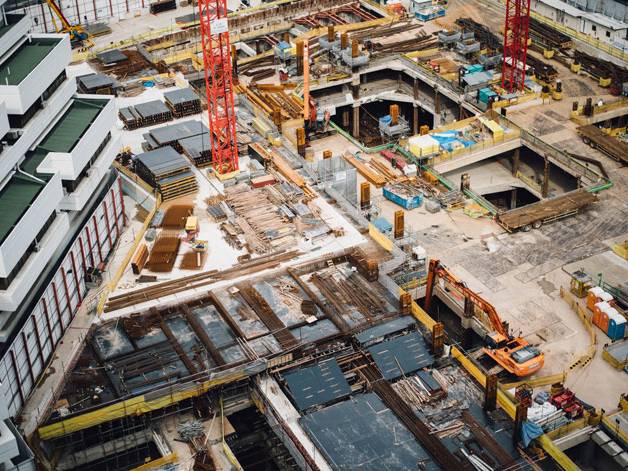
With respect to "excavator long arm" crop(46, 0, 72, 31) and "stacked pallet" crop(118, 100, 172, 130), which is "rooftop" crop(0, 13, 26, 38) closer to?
"stacked pallet" crop(118, 100, 172, 130)

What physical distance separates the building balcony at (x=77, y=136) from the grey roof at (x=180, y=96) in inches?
878

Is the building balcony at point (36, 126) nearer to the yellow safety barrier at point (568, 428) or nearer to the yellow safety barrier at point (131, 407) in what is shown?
the yellow safety barrier at point (131, 407)

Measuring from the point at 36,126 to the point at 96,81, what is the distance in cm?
3844

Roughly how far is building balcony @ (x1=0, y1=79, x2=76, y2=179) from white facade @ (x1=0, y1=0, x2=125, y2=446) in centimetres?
8

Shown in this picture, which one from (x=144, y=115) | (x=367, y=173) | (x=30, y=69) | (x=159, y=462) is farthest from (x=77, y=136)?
(x=367, y=173)

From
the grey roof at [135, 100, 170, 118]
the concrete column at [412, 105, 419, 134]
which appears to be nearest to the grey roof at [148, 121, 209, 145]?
the grey roof at [135, 100, 170, 118]

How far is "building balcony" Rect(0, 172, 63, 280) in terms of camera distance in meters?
73.9

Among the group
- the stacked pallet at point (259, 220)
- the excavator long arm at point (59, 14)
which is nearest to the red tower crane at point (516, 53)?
the stacked pallet at point (259, 220)

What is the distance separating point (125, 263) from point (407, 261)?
24625 mm

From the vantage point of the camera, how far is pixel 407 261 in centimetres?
9250

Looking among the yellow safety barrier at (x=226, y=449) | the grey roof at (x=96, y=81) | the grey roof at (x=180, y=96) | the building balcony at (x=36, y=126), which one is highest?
the building balcony at (x=36, y=126)

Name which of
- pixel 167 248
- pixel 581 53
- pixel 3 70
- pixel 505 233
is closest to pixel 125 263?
pixel 167 248

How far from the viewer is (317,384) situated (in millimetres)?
78750

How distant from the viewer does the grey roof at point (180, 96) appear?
116375mm
